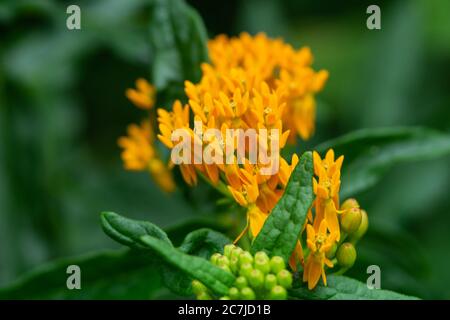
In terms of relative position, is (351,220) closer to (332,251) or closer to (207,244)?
(332,251)

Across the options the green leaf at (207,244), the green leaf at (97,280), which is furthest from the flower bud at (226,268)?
the green leaf at (97,280)

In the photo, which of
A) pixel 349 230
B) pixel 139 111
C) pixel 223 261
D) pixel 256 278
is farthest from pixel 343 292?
pixel 139 111

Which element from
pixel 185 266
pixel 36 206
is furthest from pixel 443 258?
pixel 185 266

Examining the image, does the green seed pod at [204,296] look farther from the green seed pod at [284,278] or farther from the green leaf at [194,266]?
the green seed pod at [284,278]

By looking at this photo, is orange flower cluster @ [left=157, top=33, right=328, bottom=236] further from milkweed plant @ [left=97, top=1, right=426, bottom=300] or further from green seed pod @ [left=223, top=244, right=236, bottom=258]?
green seed pod @ [left=223, top=244, right=236, bottom=258]

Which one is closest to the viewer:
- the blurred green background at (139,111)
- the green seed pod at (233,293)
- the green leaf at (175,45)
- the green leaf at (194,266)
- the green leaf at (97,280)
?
the green leaf at (194,266)
